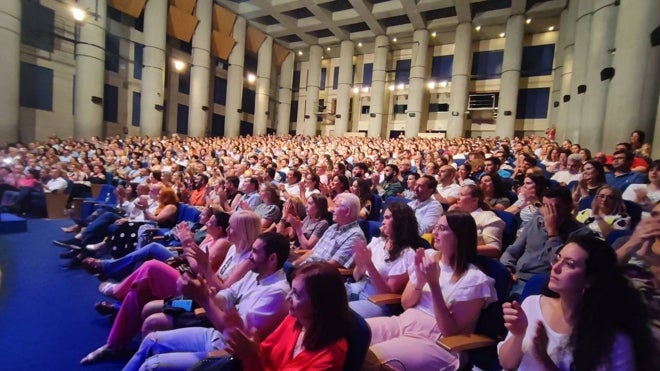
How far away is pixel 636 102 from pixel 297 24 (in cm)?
1759

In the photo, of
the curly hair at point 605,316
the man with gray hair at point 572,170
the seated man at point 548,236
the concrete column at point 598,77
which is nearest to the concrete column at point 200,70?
the concrete column at point 598,77

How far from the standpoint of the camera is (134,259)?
111 inches

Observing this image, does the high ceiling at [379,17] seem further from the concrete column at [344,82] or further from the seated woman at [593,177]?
the seated woman at [593,177]

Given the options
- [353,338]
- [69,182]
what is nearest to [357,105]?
[69,182]

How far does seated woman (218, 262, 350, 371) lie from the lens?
115cm

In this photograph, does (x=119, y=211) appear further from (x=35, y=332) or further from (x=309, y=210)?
(x=309, y=210)

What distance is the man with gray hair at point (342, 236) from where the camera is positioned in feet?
7.95

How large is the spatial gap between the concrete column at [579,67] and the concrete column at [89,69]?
16567 mm

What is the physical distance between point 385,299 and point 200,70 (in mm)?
17804

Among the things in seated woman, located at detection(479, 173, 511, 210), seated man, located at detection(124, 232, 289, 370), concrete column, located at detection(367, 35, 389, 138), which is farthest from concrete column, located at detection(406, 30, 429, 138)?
seated man, located at detection(124, 232, 289, 370)

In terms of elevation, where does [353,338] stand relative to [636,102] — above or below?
below

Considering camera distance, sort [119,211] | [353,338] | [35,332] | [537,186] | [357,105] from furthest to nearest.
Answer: [357,105] < [119,211] < [537,186] < [35,332] < [353,338]

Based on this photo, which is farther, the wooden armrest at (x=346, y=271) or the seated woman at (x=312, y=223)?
the seated woman at (x=312, y=223)

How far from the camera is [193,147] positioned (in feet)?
41.1
